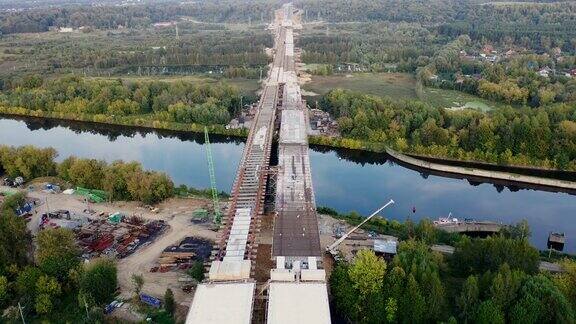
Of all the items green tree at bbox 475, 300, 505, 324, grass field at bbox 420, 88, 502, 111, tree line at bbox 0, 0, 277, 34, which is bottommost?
green tree at bbox 475, 300, 505, 324

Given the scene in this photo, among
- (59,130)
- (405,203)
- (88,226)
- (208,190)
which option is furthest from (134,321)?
(59,130)

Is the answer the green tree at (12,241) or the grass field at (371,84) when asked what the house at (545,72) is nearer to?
the grass field at (371,84)

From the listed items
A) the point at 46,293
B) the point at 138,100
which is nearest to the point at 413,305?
the point at 46,293

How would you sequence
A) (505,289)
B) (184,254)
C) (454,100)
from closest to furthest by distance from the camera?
1. (505,289)
2. (184,254)
3. (454,100)

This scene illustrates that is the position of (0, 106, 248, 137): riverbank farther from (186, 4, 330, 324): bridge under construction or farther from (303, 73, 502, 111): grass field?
(303, 73, 502, 111): grass field

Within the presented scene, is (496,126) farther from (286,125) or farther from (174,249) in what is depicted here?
(174,249)

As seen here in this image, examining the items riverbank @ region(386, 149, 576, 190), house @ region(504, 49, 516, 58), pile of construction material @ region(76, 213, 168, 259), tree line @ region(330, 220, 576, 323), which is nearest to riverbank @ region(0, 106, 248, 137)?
riverbank @ region(386, 149, 576, 190)

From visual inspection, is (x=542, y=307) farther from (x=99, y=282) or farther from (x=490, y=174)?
(x=490, y=174)
